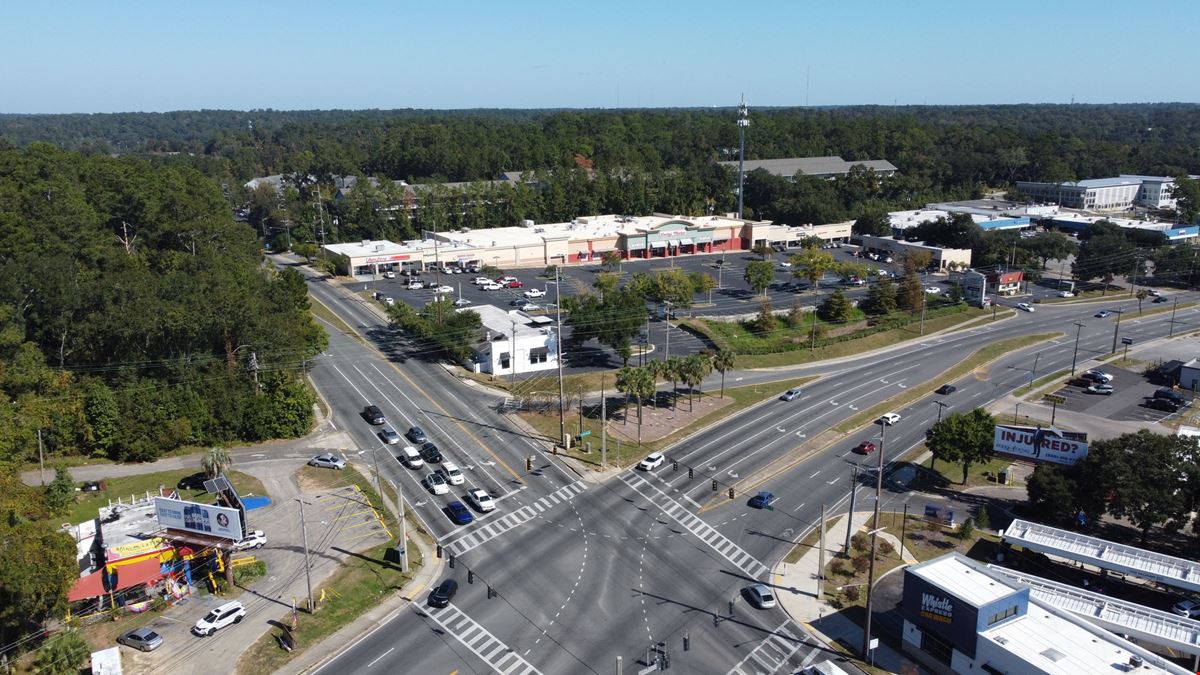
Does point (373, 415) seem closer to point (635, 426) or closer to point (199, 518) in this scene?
point (635, 426)

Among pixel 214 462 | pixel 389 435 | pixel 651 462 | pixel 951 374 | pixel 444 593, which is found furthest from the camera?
pixel 951 374

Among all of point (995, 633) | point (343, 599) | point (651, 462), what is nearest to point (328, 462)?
point (343, 599)

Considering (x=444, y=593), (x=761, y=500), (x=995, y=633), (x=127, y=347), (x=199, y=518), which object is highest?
(x=127, y=347)

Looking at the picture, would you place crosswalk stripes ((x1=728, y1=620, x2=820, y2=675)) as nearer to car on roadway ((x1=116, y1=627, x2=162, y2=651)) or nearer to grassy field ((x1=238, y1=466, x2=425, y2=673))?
grassy field ((x1=238, y1=466, x2=425, y2=673))

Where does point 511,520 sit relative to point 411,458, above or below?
below

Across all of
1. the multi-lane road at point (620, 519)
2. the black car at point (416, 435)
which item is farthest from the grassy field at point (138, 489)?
the black car at point (416, 435)

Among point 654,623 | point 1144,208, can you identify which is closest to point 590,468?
point 654,623
